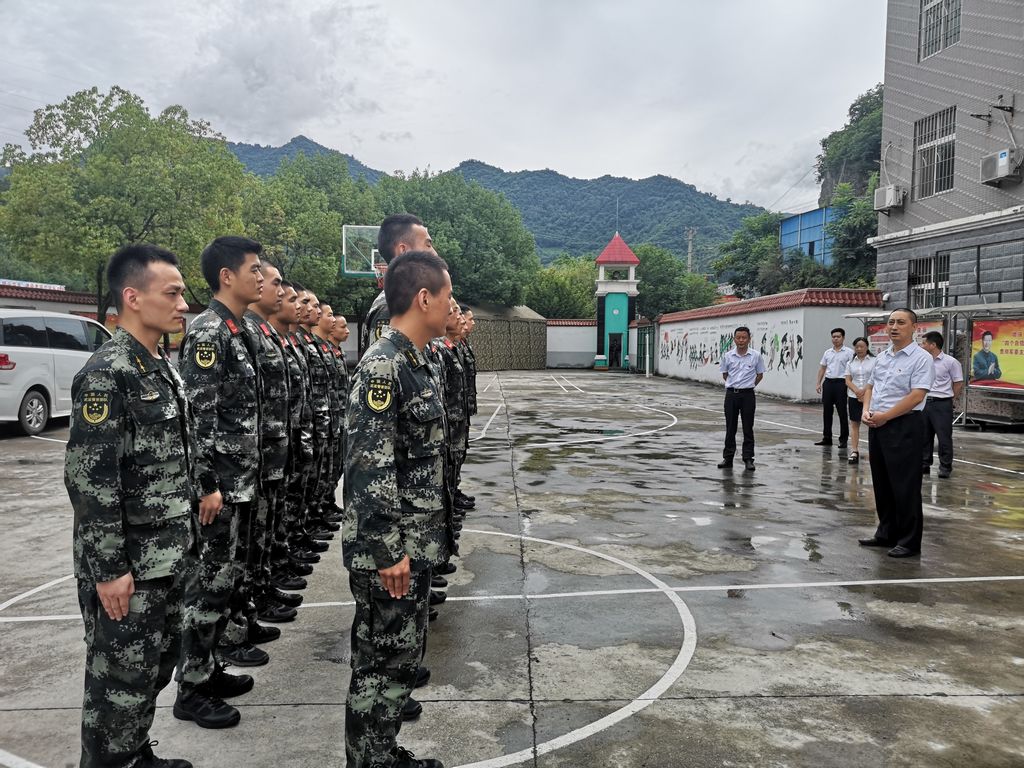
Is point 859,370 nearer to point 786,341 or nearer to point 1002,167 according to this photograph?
point 1002,167

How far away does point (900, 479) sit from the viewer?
18.1 feet

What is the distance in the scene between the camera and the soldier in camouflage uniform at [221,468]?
3.07 metres

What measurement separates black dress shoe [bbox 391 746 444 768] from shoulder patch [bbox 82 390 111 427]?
4.69ft

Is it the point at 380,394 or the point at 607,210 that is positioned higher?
the point at 607,210

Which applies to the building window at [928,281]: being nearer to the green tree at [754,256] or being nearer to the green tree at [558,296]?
the green tree at [754,256]

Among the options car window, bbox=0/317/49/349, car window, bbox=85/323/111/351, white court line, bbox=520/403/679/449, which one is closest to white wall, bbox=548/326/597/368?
white court line, bbox=520/403/679/449

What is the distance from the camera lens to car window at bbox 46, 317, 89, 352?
1168cm

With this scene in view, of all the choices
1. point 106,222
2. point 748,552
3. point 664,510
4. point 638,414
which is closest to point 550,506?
point 664,510

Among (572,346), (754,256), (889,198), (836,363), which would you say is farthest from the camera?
(754,256)

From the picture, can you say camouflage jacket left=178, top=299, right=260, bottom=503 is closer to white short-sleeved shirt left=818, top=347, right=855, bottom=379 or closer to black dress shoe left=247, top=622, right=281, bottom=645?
black dress shoe left=247, top=622, right=281, bottom=645

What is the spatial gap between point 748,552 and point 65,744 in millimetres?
4361

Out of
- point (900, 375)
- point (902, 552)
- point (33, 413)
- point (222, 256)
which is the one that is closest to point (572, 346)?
point (33, 413)

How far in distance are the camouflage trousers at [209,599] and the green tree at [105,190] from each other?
2134 cm

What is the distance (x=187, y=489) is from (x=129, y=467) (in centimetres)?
22
